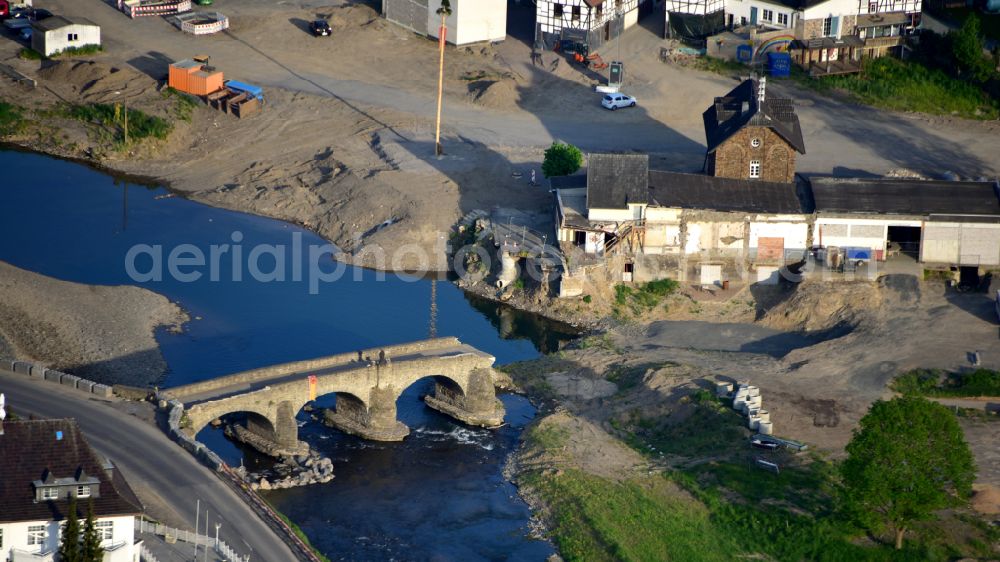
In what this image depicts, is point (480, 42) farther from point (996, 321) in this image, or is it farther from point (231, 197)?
point (996, 321)

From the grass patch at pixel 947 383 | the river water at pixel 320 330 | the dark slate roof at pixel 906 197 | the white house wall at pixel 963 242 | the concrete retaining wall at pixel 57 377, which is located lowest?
the river water at pixel 320 330

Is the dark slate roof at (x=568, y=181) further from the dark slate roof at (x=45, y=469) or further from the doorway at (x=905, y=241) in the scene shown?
the dark slate roof at (x=45, y=469)

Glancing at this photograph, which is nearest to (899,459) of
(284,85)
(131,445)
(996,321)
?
(996,321)

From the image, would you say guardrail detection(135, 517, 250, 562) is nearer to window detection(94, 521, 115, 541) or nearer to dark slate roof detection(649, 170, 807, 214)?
window detection(94, 521, 115, 541)

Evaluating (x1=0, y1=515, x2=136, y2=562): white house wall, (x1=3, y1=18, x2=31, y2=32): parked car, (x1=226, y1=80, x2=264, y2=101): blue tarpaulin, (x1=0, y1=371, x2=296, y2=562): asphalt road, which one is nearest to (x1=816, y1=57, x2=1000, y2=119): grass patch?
(x1=226, y1=80, x2=264, y2=101): blue tarpaulin

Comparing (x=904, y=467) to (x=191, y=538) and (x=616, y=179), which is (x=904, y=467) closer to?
(x=191, y=538)

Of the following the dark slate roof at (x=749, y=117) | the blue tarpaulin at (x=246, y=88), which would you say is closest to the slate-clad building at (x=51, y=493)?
the dark slate roof at (x=749, y=117)

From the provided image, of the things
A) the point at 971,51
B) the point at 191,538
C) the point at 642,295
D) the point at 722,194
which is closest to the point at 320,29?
the point at 722,194
